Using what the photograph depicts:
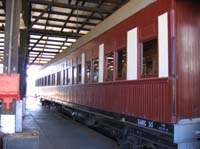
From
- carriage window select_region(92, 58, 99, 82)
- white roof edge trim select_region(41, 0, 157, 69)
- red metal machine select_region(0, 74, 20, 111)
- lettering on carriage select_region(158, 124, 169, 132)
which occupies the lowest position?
lettering on carriage select_region(158, 124, 169, 132)

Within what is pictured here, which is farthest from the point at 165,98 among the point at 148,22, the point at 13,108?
the point at 13,108

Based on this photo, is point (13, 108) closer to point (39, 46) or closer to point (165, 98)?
point (165, 98)

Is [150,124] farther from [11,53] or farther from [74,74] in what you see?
[74,74]

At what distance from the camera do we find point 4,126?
6.47 m

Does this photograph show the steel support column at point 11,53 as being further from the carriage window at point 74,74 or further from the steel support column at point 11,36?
the carriage window at point 74,74

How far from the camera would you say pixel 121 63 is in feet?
26.1

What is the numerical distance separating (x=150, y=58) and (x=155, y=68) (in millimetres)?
370

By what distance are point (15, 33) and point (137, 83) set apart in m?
2.83

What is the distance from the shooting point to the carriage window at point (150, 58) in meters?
6.21

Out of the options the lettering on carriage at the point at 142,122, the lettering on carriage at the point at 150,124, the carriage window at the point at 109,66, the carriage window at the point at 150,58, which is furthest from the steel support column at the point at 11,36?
the lettering on carriage at the point at 150,124

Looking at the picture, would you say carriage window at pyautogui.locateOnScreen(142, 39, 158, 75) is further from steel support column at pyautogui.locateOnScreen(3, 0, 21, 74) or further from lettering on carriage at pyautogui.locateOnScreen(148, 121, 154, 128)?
steel support column at pyautogui.locateOnScreen(3, 0, 21, 74)

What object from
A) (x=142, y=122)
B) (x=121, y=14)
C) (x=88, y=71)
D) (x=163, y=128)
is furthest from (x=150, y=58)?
(x=88, y=71)

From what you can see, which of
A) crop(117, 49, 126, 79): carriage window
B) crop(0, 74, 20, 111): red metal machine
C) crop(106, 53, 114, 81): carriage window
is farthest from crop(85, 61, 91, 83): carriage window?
crop(0, 74, 20, 111): red metal machine

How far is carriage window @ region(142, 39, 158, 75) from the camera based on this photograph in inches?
245
